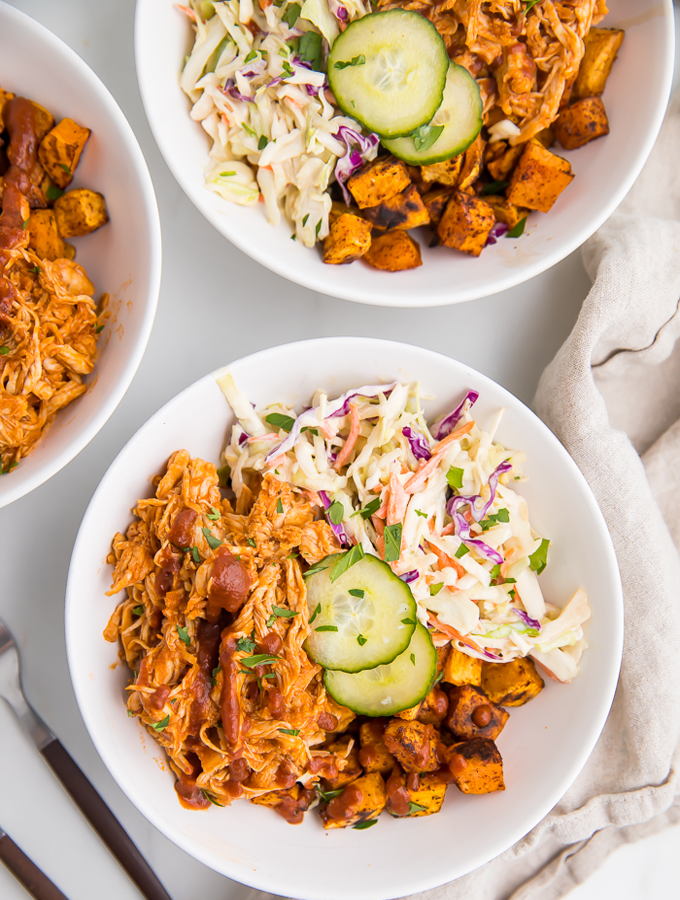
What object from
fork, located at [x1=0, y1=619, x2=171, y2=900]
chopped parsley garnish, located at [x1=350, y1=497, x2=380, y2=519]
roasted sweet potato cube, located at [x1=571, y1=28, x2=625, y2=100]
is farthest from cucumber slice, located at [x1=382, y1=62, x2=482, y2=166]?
fork, located at [x1=0, y1=619, x2=171, y2=900]

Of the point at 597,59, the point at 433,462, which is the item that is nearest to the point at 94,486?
the point at 433,462

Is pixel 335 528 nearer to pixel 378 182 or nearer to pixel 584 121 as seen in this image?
pixel 378 182

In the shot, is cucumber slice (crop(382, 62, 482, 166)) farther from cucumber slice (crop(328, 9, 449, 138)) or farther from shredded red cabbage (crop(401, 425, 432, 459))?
shredded red cabbage (crop(401, 425, 432, 459))

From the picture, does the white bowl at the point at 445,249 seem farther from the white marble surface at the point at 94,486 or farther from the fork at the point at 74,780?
the fork at the point at 74,780

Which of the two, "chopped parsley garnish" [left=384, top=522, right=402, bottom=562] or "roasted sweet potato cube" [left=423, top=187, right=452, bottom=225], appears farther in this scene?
"roasted sweet potato cube" [left=423, top=187, right=452, bottom=225]

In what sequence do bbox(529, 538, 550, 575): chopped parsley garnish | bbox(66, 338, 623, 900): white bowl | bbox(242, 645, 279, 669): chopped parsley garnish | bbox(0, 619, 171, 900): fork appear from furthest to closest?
bbox(0, 619, 171, 900): fork, bbox(529, 538, 550, 575): chopped parsley garnish, bbox(66, 338, 623, 900): white bowl, bbox(242, 645, 279, 669): chopped parsley garnish
